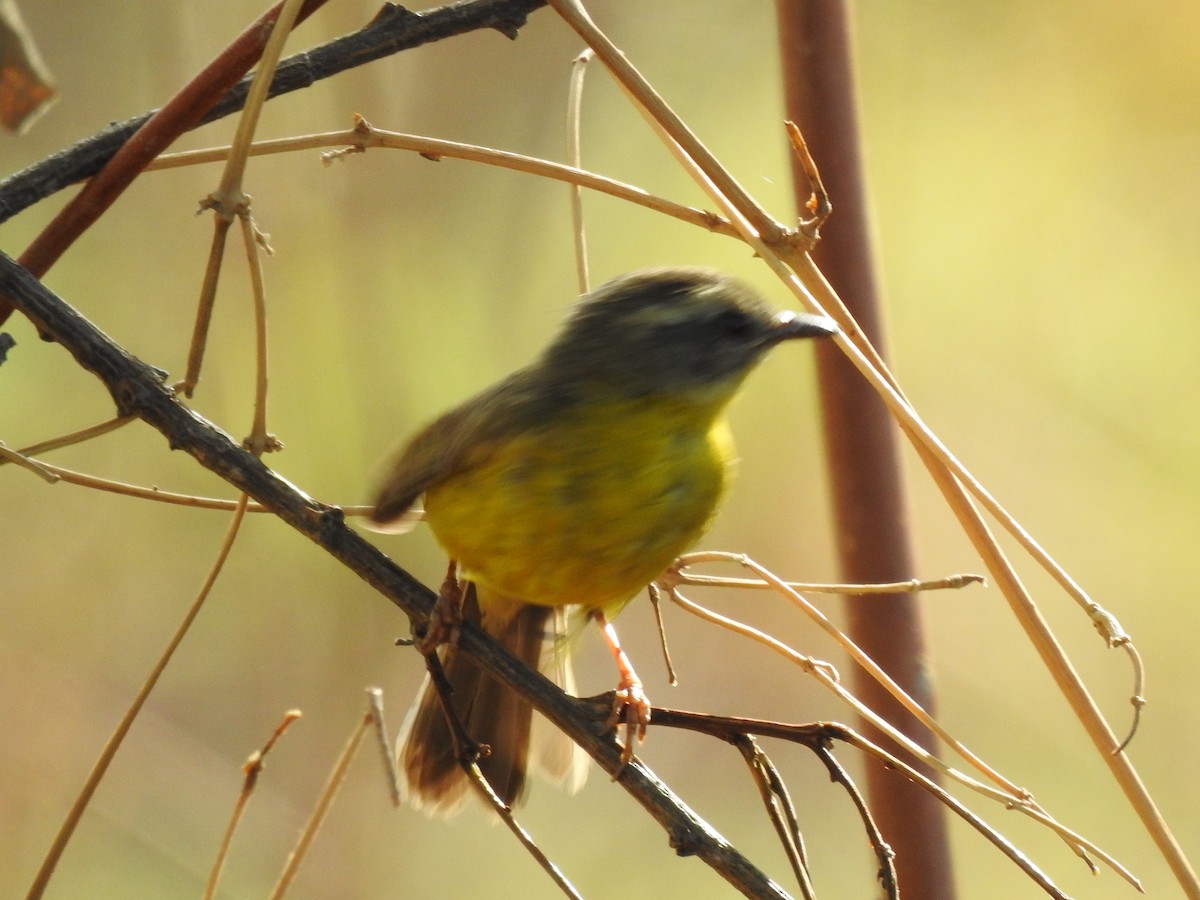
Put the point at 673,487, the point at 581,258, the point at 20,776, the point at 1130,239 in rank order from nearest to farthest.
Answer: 1. the point at 581,258
2. the point at 673,487
3. the point at 20,776
4. the point at 1130,239

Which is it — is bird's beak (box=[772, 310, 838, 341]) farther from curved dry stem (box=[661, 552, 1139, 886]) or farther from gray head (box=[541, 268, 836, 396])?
curved dry stem (box=[661, 552, 1139, 886])

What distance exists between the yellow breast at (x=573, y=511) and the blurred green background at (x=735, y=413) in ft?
4.64

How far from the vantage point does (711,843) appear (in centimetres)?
105

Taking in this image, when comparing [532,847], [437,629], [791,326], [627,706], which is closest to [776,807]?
[532,847]

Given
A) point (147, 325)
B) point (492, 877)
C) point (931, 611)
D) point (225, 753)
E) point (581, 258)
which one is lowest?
point (492, 877)

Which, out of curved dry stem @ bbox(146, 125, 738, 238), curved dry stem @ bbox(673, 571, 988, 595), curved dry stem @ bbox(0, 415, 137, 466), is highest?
curved dry stem @ bbox(146, 125, 738, 238)

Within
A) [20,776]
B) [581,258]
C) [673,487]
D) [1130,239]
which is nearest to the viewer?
[581,258]

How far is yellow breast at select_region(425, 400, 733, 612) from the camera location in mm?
1607

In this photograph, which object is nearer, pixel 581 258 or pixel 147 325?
pixel 581 258

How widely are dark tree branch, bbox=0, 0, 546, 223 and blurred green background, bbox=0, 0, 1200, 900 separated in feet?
5.95

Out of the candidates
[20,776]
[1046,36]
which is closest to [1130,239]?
[1046,36]

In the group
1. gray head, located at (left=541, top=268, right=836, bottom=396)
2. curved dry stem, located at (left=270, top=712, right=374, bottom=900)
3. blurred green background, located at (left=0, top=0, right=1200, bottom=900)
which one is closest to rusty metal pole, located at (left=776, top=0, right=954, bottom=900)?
gray head, located at (left=541, top=268, right=836, bottom=396)

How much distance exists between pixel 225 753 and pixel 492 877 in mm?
809

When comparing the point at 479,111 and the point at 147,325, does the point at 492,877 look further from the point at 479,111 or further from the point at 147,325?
the point at 479,111
